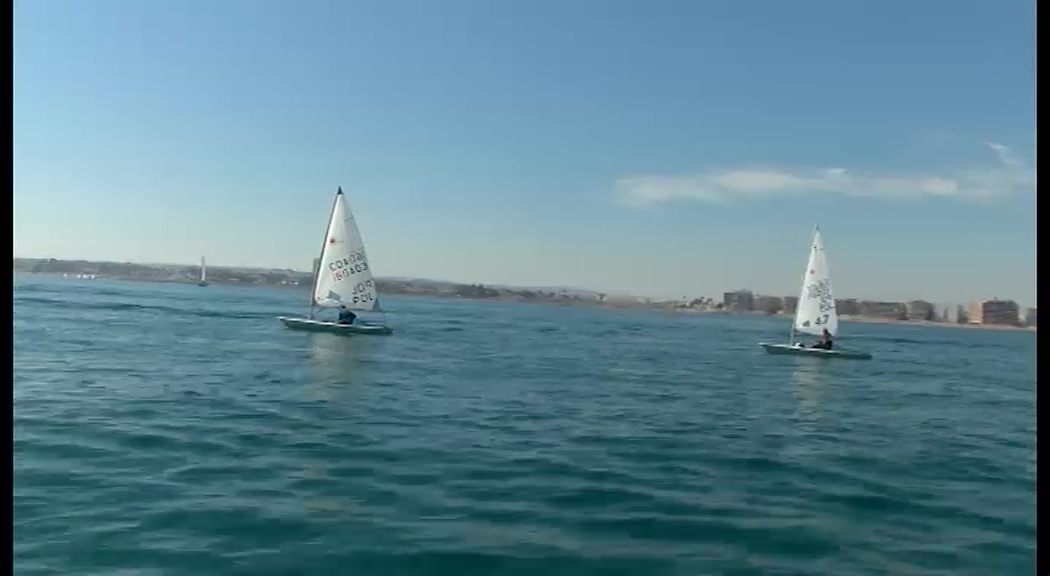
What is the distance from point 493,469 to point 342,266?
50.8 ft

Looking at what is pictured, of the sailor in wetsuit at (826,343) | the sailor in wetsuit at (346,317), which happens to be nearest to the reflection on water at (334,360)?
the sailor in wetsuit at (346,317)

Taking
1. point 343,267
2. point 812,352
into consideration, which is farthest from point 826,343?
point 343,267

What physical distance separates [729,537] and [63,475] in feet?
14.5

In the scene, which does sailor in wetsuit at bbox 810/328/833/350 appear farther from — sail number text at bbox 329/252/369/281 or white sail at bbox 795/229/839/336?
sail number text at bbox 329/252/369/281

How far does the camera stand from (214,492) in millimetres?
5695

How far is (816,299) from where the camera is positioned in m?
21.8

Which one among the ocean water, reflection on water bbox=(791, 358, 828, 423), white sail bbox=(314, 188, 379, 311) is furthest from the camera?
white sail bbox=(314, 188, 379, 311)

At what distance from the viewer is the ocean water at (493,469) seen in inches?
176

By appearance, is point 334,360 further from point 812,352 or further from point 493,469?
point 812,352

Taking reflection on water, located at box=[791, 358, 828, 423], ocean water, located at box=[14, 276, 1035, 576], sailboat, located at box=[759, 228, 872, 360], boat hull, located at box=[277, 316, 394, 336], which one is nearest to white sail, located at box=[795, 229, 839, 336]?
sailboat, located at box=[759, 228, 872, 360]

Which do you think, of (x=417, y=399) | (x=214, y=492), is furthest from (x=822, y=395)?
(x=214, y=492)

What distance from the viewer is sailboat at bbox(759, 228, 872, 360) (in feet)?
70.4

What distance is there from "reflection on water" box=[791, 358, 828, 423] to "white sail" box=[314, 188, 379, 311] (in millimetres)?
10452

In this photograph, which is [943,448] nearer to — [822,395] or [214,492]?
[822,395]
